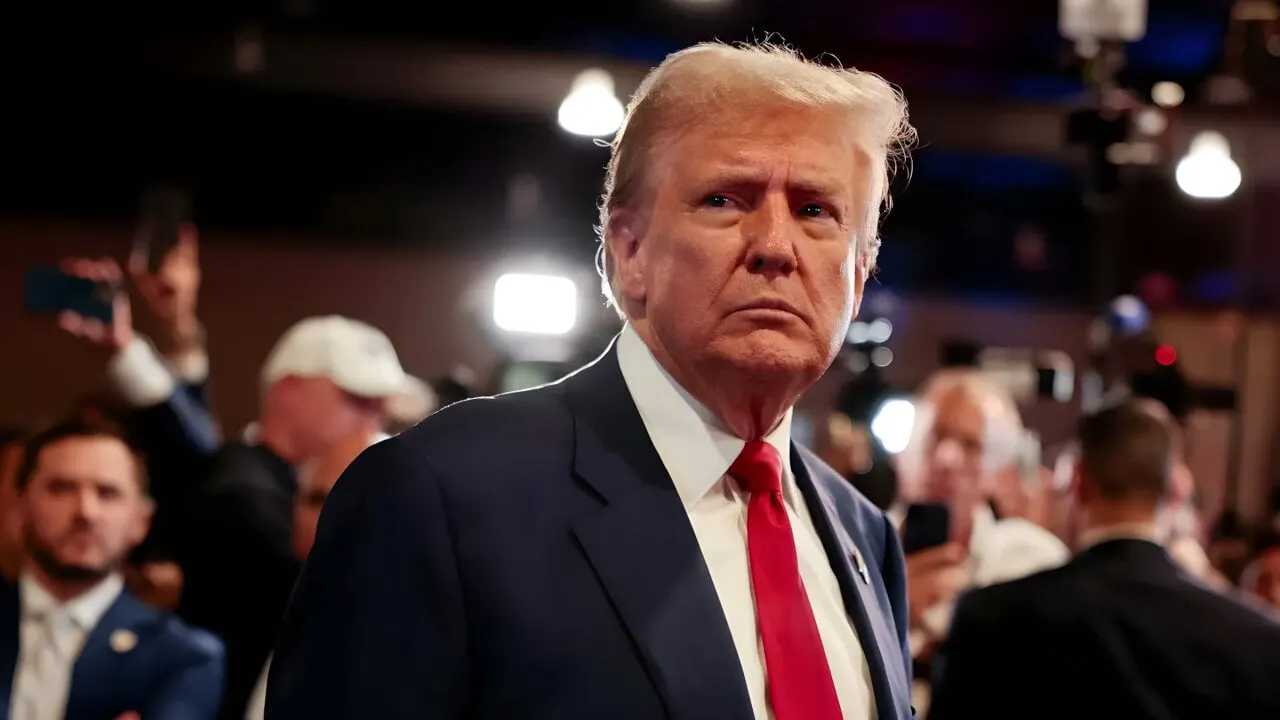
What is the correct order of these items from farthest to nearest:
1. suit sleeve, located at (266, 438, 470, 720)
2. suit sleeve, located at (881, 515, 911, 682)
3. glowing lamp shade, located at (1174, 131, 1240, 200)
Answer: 1. glowing lamp shade, located at (1174, 131, 1240, 200)
2. suit sleeve, located at (881, 515, 911, 682)
3. suit sleeve, located at (266, 438, 470, 720)

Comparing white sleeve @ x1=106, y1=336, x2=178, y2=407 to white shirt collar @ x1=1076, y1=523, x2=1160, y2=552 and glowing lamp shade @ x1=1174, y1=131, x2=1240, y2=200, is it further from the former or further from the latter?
glowing lamp shade @ x1=1174, y1=131, x2=1240, y2=200

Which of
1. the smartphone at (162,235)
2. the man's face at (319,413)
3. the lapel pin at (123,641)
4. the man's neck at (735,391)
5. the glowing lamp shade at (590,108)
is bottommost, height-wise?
the lapel pin at (123,641)

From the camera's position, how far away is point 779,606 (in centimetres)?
126

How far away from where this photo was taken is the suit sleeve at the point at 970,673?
251cm

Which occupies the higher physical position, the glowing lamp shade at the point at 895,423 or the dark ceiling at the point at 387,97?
the dark ceiling at the point at 387,97

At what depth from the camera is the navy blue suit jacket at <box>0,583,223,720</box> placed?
97.3 inches

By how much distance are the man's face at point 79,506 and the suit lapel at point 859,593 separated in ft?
5.63

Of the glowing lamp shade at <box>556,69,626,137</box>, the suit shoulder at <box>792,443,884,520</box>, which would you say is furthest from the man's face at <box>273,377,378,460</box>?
the glowing lamp shade at <box>556,69,626,137</box>

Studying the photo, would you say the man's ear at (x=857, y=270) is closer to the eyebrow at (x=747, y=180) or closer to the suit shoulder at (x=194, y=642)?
the eyebrow at (x=747, y=180)

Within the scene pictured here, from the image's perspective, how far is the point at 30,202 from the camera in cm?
733

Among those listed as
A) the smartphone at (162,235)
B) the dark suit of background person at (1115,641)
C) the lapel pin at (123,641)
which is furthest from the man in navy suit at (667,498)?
the smartphone at (162,235)

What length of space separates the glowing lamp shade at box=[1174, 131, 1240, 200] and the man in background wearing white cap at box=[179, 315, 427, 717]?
5009mm

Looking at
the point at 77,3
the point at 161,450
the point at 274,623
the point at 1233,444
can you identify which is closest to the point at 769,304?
the point at 274,623

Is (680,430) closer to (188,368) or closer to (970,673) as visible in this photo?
(970,673)
